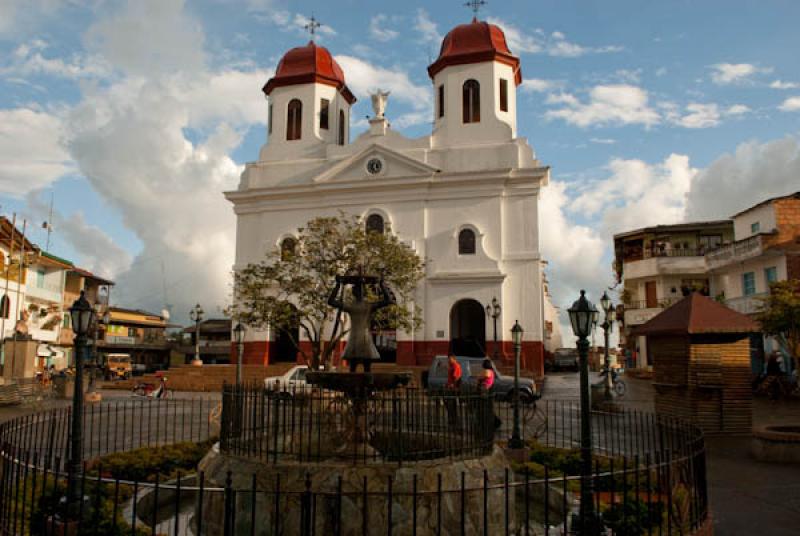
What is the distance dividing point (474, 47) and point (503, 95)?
2959 mm

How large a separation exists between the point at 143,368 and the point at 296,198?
29.5 metres

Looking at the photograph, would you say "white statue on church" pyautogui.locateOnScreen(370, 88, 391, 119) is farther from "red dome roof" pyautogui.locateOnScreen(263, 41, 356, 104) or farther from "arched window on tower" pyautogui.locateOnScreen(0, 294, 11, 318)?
"arched window on tower" pyautogui.locateOnScreen(0, 294, 11, 318)

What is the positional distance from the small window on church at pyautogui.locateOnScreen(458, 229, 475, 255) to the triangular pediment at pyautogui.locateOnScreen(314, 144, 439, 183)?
347 centimetres

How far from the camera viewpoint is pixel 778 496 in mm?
8320

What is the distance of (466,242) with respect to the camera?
31.8m

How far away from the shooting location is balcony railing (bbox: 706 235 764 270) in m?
28.7

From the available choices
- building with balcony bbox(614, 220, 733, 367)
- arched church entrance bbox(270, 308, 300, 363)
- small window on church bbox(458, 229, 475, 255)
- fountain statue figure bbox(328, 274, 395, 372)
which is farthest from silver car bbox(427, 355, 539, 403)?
building with balcony bbox(614, 220, 733, 367)

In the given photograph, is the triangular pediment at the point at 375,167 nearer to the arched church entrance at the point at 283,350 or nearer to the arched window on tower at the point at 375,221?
the arched window on tower at the point at 375,221

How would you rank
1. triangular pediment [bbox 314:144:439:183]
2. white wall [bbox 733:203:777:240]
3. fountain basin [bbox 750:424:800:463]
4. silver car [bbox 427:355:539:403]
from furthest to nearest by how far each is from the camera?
triangular pediment [bbox 314:144:439:183] < white wall [bbox 733:203:777:240] < silver car [bbox 427:355:539:403] < fountain basin [bbox 750:424:800:463]

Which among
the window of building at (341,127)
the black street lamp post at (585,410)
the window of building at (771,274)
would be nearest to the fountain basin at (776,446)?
the black street lamp post at (585,410)

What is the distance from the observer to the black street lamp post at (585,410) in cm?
609

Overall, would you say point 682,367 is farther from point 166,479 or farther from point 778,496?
point 166,479

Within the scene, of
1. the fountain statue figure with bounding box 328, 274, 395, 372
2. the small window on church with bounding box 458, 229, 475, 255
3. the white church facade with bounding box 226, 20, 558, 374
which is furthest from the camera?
the small window on church with bounding box 458, 229, 475, 255

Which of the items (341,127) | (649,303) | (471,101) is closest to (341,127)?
(341,127)
